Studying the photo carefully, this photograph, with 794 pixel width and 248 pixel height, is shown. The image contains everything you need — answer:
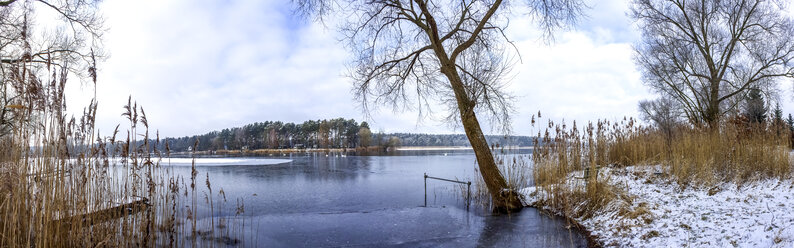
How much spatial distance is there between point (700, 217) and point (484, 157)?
2879 mm

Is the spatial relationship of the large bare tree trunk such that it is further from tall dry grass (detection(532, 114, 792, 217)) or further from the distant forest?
the distant forest

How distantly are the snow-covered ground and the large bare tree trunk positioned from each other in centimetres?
122

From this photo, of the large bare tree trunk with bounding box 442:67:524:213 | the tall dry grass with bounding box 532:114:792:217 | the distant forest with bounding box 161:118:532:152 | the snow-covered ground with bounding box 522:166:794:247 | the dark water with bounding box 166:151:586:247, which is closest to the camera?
the snow-covered ground with bounding box 522:166:794:247

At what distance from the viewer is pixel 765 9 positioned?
10789 mm

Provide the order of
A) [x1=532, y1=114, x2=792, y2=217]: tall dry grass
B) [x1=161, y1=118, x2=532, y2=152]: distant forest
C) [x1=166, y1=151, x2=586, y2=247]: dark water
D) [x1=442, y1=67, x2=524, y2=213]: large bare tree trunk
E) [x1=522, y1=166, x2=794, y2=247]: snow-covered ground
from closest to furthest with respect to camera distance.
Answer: [x1=522, y1=166, x2=794, y2=247]: snow-covered ground → [x1=166, y1=151, x2=586, y2=247]: dark water → [x1=532, y1=114, x2=792, y2=217]: tall dry grass → [x1=442, y1=67, x2=524, y2=213]: large bare tree trunk → [x1=161, y1=118, x2=532, y2=152]: distant forest

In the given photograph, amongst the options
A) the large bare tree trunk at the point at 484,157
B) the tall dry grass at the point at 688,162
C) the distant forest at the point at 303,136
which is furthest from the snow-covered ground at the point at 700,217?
the distant forest at the point at 303,136

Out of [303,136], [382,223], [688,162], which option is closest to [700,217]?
[688,162]

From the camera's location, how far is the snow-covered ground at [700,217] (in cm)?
323

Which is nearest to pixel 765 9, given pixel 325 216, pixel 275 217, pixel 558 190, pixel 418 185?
pixel 558 190

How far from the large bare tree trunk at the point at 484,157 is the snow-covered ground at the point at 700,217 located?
1.22 meters

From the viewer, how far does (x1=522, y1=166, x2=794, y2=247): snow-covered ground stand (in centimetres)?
323

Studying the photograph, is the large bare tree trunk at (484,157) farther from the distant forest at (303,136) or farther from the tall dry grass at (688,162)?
the distant forest at (303,136)

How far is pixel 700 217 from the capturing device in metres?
3.95

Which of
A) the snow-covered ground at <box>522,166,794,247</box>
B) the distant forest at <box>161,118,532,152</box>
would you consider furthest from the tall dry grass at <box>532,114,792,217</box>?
the distant forest at <box>161,118,532,152</box>
